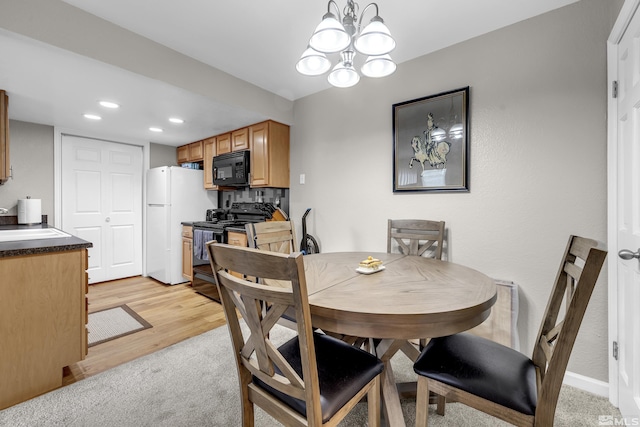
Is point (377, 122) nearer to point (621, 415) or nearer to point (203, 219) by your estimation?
point (621, 415)

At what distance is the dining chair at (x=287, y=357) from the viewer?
79 centimetres

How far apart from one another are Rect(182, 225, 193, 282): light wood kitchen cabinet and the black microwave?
30.6 inches

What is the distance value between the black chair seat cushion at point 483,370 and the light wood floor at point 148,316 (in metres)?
2.08

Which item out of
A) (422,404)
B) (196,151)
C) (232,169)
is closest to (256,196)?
(232,169)

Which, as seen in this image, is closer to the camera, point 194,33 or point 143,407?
point 143,407

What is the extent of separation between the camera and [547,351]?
39.8 inches

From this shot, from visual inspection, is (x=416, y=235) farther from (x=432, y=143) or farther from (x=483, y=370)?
(x=483, y=370)

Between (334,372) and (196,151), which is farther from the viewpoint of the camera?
(196,151)

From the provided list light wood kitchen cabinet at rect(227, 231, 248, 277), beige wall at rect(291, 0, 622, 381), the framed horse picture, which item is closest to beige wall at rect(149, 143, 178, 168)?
light wood kitchen cabinet at rect(227, 231, 248, 277)

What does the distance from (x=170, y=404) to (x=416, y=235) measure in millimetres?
1957

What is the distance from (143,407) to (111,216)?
11.2 feet

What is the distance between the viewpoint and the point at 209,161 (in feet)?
13.5

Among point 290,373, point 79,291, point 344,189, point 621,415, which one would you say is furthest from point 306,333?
point 344,189

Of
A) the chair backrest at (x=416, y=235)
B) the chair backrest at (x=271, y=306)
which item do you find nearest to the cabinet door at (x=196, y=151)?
the chair backrest at (x=416, y=235)
